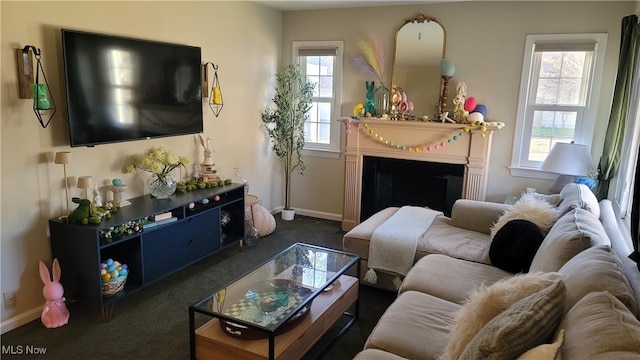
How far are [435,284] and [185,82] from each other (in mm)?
2655

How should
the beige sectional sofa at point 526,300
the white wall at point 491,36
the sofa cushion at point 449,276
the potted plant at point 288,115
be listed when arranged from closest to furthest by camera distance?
1. the beige sectional sofa at point 526,300
2. the sofa cushion at point 449,276
3. the white wall at point 491,36
4. the potted plant at point 288,115

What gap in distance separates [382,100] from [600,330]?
375 cm

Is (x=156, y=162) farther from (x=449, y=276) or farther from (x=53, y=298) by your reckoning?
(x=449, y=276)

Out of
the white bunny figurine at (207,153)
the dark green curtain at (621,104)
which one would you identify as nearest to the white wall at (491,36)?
the dark green curtain at (621,104)

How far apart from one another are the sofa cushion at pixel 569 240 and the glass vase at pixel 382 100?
254 centimetres

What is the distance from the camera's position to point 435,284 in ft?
8.10

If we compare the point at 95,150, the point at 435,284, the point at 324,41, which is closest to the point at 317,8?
the point at 324,41

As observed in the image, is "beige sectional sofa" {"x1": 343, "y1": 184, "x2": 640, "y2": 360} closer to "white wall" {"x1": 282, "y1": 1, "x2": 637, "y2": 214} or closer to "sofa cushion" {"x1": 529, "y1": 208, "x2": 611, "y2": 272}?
"sofa cushion" {"x1": 529, "y1": 208, "x2": 611, "y2": 272}

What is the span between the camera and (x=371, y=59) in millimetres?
4691

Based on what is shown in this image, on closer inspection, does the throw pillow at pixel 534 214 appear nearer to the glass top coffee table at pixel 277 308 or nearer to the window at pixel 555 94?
the glass top coffee table at pixel 277 308

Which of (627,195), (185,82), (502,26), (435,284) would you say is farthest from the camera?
(502,26)

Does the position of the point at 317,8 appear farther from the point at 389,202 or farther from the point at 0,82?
the point at 0,82

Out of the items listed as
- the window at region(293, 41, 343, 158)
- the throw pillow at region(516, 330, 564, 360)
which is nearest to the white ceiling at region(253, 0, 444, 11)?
the window at region(293, 41, 343, 158)

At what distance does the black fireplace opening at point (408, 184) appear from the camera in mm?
4473
